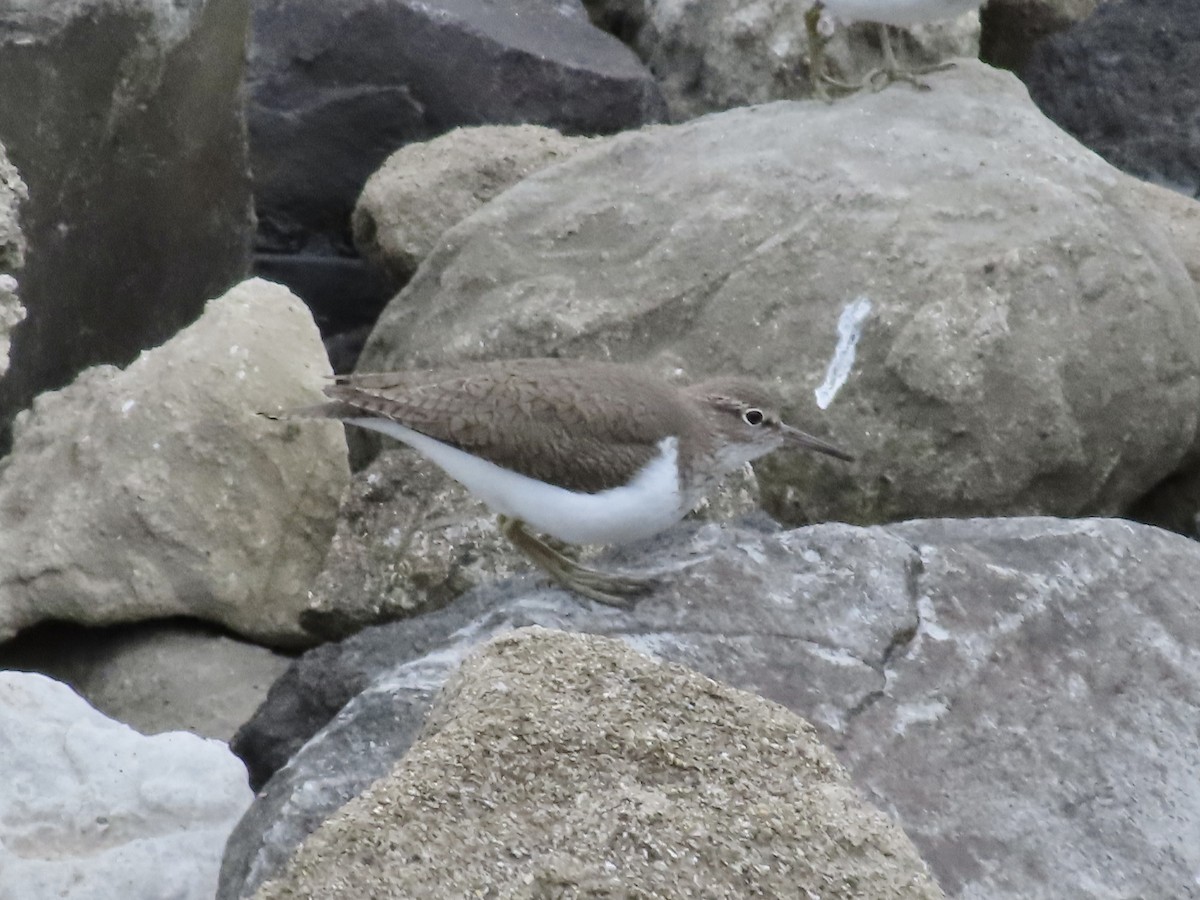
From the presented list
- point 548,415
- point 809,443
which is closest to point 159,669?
point 548,415

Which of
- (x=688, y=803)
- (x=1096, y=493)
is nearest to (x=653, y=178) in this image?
(x=1096, y=493)

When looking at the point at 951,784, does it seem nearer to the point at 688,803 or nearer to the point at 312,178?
the point at 688,803

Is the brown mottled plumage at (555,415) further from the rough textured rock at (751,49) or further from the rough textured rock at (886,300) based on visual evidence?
the rough textured rock at (751,49)

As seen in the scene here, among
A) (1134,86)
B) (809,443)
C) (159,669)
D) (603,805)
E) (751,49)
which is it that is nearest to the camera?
(603,805)

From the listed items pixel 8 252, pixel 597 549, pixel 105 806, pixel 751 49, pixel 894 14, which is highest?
pixel 8 252

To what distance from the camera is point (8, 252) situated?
154 inches

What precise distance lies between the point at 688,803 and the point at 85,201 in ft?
15.3

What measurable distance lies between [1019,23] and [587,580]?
791 cm

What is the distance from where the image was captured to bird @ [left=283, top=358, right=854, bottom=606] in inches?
176

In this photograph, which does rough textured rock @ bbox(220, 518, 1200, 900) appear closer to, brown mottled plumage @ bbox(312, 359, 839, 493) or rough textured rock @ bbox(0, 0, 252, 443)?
brown mottled plumage @ bbox(312, 359, 839, 493)

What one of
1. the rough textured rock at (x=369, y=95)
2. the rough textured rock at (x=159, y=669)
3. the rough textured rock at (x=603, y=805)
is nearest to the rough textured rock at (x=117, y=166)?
the rough textured rock at (x=159, y=669)

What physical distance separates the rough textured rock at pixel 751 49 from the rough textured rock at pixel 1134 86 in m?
0.60

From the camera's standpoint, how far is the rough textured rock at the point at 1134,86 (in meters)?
8.78

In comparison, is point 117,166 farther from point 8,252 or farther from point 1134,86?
point 1134,86
